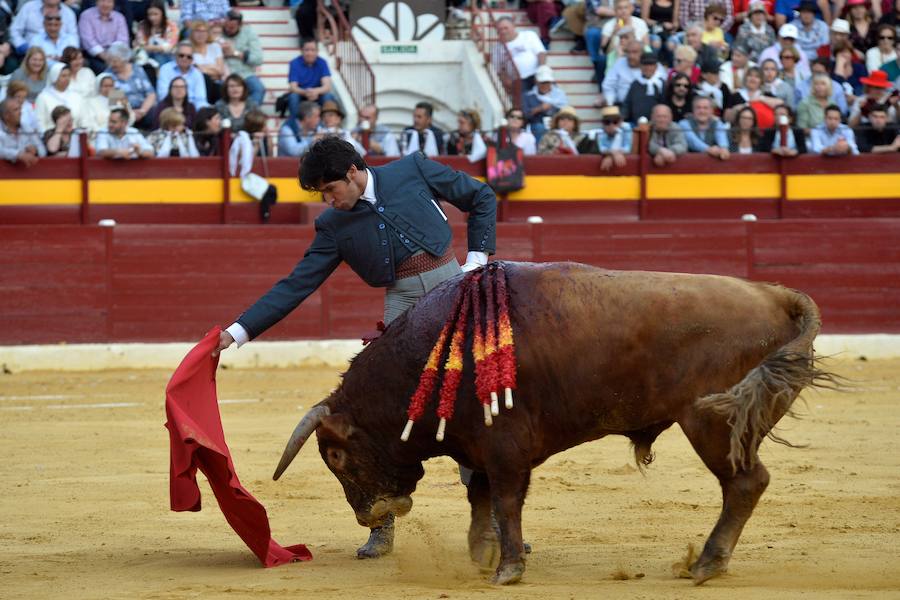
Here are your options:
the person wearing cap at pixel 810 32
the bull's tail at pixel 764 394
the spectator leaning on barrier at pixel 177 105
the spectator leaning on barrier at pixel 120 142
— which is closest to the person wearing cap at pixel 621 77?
the person wearing cap at pixel 810 32

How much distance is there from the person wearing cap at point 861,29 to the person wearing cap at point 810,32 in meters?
0.29

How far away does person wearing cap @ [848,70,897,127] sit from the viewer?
12.4 metres

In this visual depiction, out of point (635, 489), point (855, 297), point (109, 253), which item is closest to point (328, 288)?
point (109, 253)

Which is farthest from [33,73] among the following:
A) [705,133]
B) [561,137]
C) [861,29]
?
[861,29]

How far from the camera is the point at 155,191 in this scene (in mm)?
11406

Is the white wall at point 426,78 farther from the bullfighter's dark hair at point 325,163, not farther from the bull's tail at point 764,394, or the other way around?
the bull's tail at point 764,394

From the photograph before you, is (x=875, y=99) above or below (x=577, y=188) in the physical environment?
above

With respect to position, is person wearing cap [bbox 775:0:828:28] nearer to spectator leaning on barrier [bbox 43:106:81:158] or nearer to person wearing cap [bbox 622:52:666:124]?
person wearing cap [bbox 622:52:666:124]

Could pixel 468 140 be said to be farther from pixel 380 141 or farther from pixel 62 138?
pixel 62 138

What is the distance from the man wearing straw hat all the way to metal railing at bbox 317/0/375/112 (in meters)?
8.47

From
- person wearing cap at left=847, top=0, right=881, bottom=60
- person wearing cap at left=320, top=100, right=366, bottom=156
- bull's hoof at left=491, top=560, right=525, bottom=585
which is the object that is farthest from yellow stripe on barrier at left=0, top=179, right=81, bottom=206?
bull's hoof at left=491, top=560, right=525, bottom=585

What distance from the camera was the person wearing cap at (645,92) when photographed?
12.5 metres

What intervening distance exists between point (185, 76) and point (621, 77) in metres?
3.95

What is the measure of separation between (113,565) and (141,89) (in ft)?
24.2
